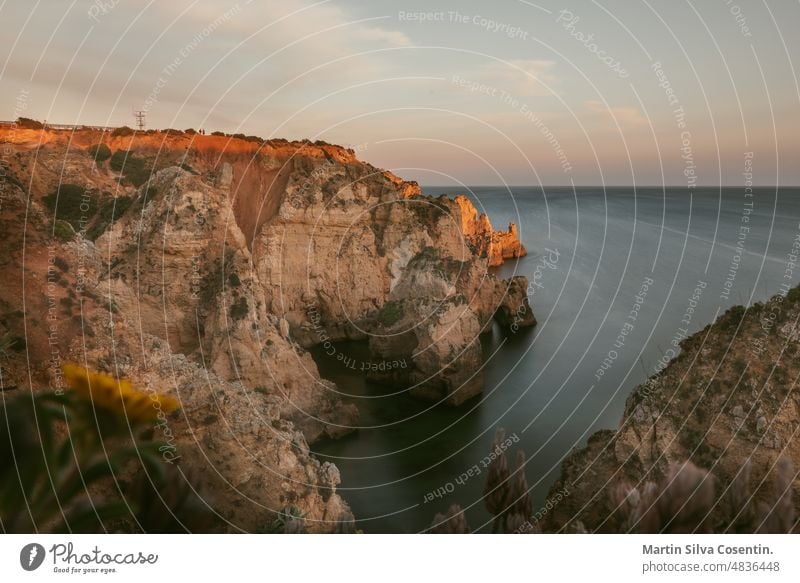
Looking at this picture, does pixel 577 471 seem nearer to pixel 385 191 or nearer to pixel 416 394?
pixel 416 394

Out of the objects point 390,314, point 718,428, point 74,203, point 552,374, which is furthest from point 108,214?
point 552,374

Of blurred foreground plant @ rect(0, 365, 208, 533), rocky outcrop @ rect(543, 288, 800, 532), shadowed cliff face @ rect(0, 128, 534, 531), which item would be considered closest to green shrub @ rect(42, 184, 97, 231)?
shadowed cliff face @ rect(0, 128, 534, 531)

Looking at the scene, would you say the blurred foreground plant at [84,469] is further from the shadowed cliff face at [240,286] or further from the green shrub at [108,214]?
the green shrub at [108,214]

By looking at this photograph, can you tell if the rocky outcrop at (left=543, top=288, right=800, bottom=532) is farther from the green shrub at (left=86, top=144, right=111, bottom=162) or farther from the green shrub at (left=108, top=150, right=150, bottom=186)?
the green shrub at (left=86, top=144, right=111, bottom=162)

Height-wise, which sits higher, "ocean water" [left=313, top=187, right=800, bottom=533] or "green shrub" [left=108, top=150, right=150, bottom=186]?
"green shrub" [left=108, top=150, right=150, bottom=186]

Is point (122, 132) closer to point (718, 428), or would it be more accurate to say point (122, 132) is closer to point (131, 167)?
point (131, 167)

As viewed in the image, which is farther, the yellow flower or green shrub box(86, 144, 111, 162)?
green shrub box(86, 144, 111, 162)
